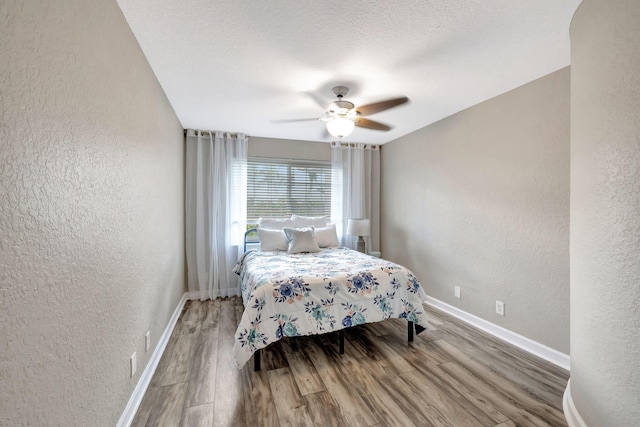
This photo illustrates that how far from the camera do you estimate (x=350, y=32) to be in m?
1.71

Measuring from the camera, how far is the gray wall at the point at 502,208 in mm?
2236

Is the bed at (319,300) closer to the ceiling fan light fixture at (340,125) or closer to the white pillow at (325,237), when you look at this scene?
the white pillow at (325,237)

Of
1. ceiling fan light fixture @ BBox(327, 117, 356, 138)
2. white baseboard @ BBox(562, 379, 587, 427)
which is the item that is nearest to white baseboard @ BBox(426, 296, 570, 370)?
white baseboard @ BBox(562, 379, 587, 427)

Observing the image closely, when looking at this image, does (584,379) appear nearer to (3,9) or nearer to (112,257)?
(112,257)

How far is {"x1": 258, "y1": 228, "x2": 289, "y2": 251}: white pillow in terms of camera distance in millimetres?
3627

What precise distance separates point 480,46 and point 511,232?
1.66 meters

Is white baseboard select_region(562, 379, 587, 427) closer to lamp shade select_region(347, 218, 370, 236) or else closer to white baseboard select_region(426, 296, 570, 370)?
white baseboard select_region(426, 296, 570, 370)

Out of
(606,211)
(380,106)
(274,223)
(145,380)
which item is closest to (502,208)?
(606,211)

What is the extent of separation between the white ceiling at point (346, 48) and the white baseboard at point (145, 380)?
7.32 ft

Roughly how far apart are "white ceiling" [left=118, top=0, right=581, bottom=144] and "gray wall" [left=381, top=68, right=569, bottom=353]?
1.03ft

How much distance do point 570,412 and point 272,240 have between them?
3.03 meters

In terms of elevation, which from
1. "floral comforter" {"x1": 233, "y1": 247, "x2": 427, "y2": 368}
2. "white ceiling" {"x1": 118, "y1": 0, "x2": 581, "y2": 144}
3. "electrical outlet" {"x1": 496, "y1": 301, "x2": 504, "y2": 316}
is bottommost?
"electrical outlet" {"x1": 496, "y1": 301, "x2": 504, "y2": 316}

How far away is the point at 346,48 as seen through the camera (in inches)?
73.8

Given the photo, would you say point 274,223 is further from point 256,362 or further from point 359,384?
point 359,384
